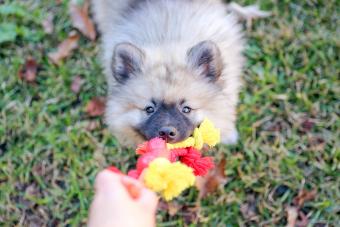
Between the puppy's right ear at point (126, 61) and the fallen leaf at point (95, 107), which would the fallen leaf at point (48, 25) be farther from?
the puppy's right ear at point (126, 61)

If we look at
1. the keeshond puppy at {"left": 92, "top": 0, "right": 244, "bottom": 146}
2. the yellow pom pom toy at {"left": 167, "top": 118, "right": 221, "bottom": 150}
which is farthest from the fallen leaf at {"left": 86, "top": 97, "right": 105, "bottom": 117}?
the yellow pom pom toy at {"left": 167, "top": 118, "right": 221, "bottom": 150}

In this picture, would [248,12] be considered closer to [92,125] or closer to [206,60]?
[206,60]

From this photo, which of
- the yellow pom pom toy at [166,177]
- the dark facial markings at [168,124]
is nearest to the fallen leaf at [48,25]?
the dark facial markings at [168,124]

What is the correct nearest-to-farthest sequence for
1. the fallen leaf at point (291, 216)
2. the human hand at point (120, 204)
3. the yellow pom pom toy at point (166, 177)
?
the human hand at point (120, 204)
the yellow pom pom toy at point (166, 177)
the fallen leaf at point (291, 216)

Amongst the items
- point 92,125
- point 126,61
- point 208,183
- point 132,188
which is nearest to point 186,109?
point 126,61

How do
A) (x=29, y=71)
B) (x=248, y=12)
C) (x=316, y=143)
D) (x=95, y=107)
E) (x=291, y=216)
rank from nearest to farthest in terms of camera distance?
(x=291, y=216) < (x=316, y=143) < (x=95, y=107) < (x=29, y=71) < (x=248, y=12)

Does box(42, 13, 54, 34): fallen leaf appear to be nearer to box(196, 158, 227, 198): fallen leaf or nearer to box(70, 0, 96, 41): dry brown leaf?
box(70, 0, 96, 41): dry brown leaf
